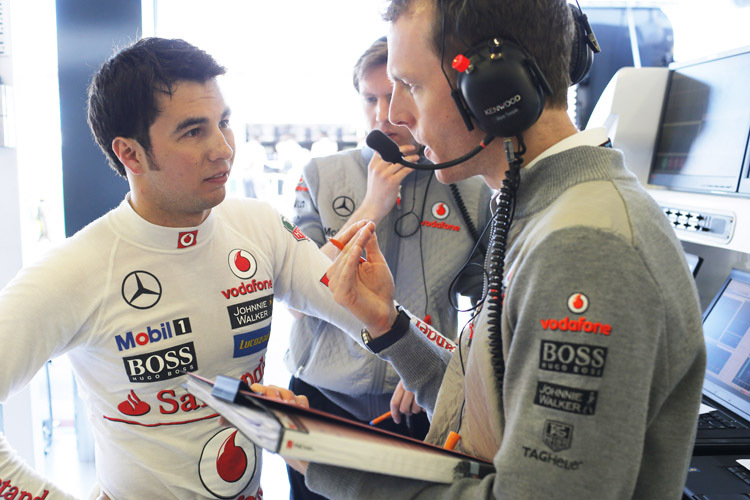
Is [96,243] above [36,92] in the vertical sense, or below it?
below

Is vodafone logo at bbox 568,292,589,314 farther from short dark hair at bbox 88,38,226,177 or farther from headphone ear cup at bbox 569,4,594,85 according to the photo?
short dark hair at bbox 88,38,226,177

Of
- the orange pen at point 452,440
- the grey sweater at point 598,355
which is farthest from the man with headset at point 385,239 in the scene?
the grey sweater at point 598,355

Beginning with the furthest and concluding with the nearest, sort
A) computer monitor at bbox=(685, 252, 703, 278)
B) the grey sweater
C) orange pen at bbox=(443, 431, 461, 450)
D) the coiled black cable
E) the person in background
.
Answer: computer monitor at bbox=(685, 252, 703, 278) → the person in background → orange pen at bbox=(443, 431, 461, 450) → the coiled black cable → the grey sweater

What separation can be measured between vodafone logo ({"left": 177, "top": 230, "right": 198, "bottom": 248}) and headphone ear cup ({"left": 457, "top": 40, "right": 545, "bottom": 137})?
2.28ft

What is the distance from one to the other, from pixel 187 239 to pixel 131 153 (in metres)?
0.24

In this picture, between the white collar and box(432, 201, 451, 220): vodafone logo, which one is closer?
the white collar

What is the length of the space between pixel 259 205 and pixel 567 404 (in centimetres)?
99

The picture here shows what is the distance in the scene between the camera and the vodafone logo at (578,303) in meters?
0.53

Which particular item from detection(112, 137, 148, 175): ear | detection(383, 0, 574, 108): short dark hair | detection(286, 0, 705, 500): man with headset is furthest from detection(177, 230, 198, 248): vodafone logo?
detection(383, 0, 574, 108): short dark hair

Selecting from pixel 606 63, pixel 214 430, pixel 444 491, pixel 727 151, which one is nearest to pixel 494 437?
pixel 444 491

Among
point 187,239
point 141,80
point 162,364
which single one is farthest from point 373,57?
point 162,364

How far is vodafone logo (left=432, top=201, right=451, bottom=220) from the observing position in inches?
57.6

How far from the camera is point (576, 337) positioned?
53cm

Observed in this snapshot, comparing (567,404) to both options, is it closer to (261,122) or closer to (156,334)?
(156,334)
